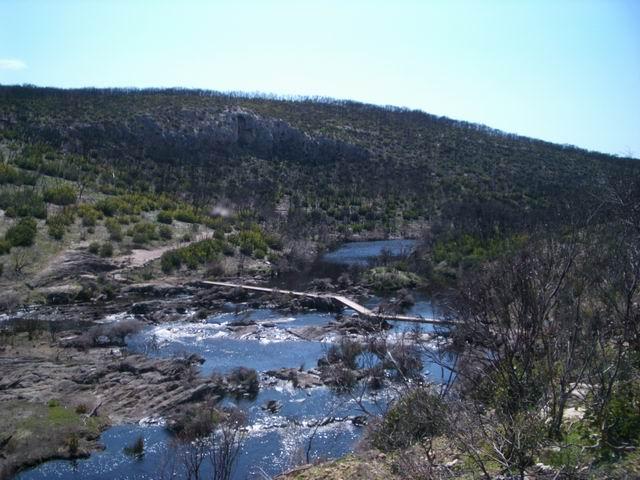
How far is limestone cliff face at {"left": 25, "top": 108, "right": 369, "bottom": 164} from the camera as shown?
55.6 metres

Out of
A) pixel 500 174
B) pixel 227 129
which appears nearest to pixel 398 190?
pixel 500 174

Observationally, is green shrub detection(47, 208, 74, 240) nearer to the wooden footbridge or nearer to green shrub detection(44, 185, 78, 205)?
green shrub detection(44, 185, 78, 205)

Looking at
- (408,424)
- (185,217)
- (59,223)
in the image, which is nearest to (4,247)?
(59,223)

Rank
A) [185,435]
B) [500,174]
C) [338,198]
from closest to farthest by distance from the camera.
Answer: [185,435] < [338,198] < [500,174]

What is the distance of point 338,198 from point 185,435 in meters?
42.0

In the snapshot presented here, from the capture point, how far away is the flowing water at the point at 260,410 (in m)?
12.2

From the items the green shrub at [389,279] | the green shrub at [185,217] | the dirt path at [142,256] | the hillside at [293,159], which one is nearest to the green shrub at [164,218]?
the green shrub at [185,217]

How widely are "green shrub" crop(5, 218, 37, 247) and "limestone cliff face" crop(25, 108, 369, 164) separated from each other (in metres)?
22.8

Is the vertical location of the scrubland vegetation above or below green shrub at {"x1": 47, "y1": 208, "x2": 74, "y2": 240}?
above

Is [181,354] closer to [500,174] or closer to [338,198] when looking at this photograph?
[338,198]

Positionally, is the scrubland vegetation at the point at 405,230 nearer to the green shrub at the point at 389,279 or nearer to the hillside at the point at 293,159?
the green shrub at the point at 389,279

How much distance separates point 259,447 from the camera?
42.8ft

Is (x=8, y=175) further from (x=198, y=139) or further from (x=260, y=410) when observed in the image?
(x=198, y=139)

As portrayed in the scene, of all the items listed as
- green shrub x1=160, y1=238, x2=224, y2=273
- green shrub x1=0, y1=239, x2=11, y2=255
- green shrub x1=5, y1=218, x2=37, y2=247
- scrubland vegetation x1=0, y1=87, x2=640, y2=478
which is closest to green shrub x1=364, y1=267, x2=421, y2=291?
scrubland vegetation x1=0, y1=87, x2=640, y2=478
